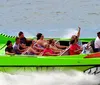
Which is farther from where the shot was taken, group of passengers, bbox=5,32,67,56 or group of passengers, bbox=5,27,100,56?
group of passengers, bbox=5,32,67,56

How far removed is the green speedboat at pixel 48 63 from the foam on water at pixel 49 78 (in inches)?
5.9

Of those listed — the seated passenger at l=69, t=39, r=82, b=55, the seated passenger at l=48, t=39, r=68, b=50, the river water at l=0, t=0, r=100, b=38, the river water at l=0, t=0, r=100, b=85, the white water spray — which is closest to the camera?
the river water at l=0, t=0, r=100, b=85

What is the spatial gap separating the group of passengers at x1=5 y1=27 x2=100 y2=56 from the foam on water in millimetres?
680

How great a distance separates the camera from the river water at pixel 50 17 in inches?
825

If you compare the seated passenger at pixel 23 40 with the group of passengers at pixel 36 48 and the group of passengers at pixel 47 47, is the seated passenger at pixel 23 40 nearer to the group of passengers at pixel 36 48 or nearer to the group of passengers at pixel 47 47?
the group of passengers at pixel 47 47

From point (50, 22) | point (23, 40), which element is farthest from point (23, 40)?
point (50, 22)

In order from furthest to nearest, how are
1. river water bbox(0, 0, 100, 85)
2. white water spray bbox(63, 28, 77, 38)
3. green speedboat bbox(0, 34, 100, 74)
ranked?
white water spray bbox(63, 28, 77, 38)
river water bbox(0, 0, 100, 85)
green speedboat bbox(0, 34, 100, 74)

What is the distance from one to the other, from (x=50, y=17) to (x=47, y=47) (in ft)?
48.6

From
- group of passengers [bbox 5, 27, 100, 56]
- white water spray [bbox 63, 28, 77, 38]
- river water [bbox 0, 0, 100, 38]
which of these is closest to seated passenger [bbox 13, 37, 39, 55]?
group of passengers [bbox 5, 27, 100, 56]

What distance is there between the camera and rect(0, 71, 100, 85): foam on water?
33.7ft

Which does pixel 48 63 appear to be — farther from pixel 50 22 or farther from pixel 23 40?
pixel 50 22

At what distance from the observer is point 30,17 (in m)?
26.1

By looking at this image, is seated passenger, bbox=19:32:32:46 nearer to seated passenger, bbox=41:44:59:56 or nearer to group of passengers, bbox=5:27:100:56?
group of passengers, bbox=5:27:100:56

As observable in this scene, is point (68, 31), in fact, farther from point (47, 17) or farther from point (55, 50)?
point (55, 50)
